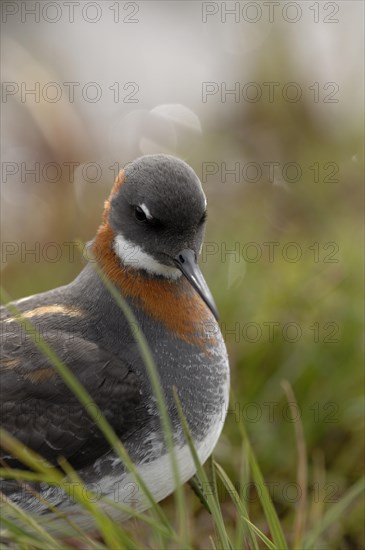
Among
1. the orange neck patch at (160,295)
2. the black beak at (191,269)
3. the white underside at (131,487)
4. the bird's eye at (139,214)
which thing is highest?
the bird's eye at (139,214)

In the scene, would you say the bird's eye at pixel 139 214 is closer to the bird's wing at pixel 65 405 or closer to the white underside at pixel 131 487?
the bird's wing at pixel 65 405

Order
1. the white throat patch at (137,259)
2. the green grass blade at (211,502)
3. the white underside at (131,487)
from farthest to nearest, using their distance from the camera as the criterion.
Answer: the white throat patch at (137,259) → the white underside at (131,487) → the green grass blade at (211,502)

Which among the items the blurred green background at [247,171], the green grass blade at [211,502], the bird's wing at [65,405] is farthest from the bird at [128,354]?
the blurred green background at [247,171]

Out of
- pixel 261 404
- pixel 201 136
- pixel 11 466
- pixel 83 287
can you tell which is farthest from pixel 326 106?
pixel 11 466

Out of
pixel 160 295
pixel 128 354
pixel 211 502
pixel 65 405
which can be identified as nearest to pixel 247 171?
pixel 160 295

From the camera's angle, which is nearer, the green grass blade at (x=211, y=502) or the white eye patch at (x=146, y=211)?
the green grass blade at (x=211, y=502)

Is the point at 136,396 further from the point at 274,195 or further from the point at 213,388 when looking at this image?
the point at 274,195
